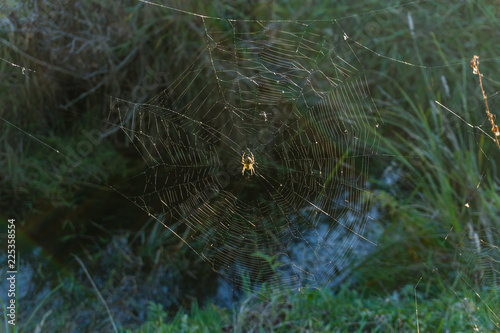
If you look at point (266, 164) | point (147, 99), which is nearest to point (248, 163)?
point (266, 164)

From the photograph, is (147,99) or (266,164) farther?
(147,99)

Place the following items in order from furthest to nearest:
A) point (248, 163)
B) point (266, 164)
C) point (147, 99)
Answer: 1. point (147, 99)
2. point (266, 164)
3. point (248, 163)

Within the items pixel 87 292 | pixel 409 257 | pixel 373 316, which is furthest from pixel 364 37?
pixel 87 292

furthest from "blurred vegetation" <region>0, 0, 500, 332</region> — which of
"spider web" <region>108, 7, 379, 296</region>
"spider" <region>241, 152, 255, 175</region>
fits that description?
"spider" <region>241, 152, 255, 175</region>

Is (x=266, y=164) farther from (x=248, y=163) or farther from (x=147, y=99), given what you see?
(x=147, y=99)

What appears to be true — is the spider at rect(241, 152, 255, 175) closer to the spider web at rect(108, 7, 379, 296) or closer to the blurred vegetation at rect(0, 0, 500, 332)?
the spider web at rect(108, 7, 379, 296)

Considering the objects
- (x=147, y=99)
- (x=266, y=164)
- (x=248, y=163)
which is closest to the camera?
(x=248, y=163)

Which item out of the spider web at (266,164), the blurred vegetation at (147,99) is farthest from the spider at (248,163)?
the blurred vegetation at (147,99)
